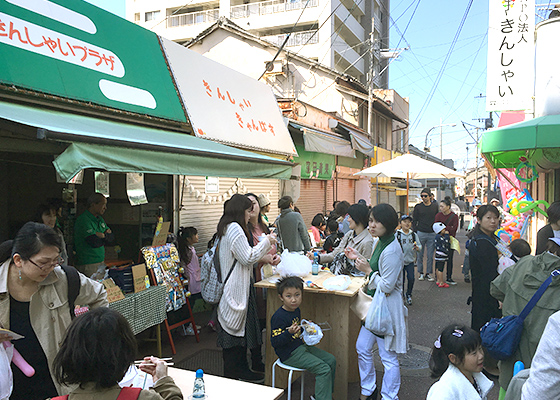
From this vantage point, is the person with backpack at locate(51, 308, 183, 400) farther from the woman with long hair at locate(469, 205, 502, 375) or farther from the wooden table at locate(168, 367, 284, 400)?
the woman with long hair at locate(469, 205, 502, 375)

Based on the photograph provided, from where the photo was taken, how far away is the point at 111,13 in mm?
6086

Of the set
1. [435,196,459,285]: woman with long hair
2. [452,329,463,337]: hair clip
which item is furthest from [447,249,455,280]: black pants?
[452,329,463,337]: hair clip

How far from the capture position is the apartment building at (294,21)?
1016 inches

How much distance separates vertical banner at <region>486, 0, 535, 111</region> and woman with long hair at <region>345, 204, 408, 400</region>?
16.8ft

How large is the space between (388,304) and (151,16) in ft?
113

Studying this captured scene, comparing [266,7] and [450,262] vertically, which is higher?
[266,7]

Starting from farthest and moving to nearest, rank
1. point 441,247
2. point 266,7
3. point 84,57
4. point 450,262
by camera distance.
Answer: point 266,7
point 450,262
point 441,247
point 84,57

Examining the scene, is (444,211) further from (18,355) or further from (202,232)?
(18,355)

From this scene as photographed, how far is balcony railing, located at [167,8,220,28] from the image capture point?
99.1ft

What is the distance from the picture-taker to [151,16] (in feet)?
105

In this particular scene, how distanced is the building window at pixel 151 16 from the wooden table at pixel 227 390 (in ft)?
112

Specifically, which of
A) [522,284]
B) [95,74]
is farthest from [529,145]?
[95,74]

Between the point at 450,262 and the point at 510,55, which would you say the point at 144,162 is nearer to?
the point at 510,55

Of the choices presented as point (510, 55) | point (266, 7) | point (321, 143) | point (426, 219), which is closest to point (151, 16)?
point (266, 7)
